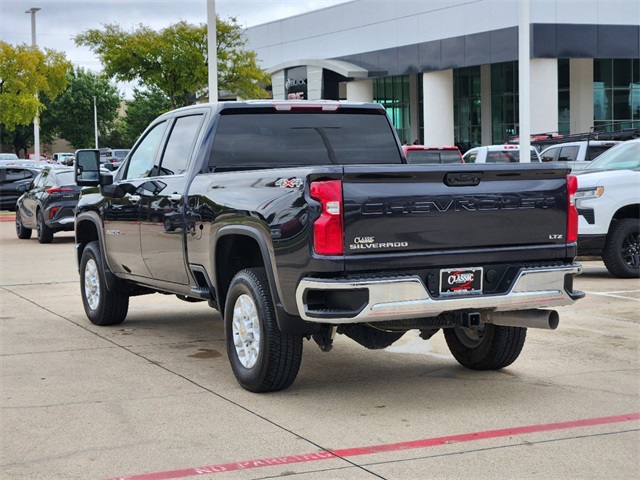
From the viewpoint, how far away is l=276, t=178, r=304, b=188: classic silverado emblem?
259 inches

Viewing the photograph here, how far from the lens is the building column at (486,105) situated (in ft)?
174

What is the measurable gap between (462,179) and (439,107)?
4311 centimetres

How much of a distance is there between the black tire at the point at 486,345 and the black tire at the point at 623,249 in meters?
6.13

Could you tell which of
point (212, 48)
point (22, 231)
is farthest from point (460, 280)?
point (22, 231)

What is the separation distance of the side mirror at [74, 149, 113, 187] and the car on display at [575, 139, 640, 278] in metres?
6.50

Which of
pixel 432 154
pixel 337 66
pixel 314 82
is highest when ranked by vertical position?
pixel 337 66

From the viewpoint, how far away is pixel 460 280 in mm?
6773

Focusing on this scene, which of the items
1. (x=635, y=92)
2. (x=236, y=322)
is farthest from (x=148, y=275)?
(x=635, y=92)

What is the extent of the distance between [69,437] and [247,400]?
136 cm

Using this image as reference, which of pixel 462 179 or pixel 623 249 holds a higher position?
pixel 462 179

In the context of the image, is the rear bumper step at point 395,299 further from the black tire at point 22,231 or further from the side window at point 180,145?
the black tire at point 22,231

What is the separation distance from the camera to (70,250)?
65.2 ft

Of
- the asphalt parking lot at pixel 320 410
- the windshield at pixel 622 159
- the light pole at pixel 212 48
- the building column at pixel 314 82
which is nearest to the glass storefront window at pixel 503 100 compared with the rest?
the building column at pixel 314 82

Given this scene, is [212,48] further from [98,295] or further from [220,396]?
[220,396]
